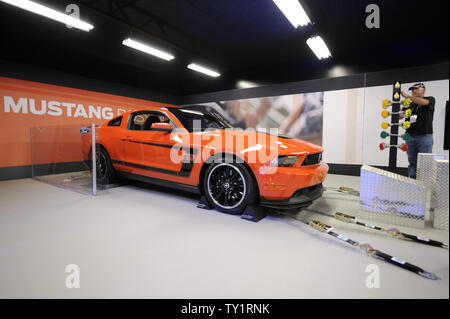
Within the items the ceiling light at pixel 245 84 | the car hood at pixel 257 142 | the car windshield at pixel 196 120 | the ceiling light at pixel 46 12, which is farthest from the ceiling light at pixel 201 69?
the car hood at pixel 257 142

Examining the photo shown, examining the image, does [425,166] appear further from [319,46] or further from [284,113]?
[284,113]

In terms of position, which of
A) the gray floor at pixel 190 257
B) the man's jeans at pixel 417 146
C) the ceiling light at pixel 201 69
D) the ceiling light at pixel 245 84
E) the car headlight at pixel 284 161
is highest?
the ceiling light at pixel 201 69

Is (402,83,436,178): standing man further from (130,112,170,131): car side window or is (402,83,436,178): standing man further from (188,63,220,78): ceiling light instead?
(188,63,220,78): ceiling light

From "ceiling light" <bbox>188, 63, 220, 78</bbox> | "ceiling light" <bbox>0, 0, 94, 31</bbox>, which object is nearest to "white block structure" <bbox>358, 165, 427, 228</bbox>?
"ceiling light" <bbox>0, 0, 94, 31</bbox>

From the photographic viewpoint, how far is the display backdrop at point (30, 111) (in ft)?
13.8

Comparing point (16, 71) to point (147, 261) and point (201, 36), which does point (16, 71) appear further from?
point (147, 261)

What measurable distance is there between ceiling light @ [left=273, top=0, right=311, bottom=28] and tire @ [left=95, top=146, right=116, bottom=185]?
3.51 meters

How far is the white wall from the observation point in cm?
493

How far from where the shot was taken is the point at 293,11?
3.26 m

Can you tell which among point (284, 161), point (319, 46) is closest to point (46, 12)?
point (284, 161)

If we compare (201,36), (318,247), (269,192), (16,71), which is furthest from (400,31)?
(16,71)

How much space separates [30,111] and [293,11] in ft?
17.6

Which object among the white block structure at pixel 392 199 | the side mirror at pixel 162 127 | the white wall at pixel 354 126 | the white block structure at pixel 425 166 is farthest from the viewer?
the white wall at pixel 354 126

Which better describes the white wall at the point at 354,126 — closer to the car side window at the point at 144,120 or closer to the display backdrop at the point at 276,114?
the display backdrop at the point at 276,114
